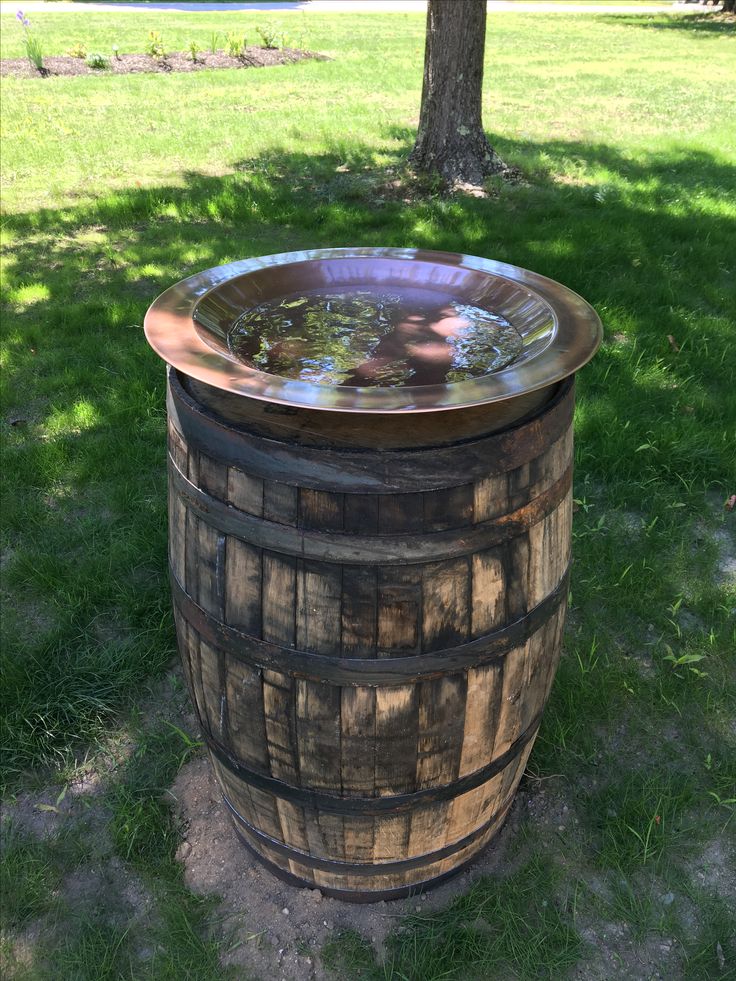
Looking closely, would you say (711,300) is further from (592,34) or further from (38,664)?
(592,34)

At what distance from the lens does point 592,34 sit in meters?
20.2

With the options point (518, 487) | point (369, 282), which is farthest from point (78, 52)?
point (518, 487)

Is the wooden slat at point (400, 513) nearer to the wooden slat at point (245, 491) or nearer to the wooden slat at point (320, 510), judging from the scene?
the wooden slat at point (320, 510)

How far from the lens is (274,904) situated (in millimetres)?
2227

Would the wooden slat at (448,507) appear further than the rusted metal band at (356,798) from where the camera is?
No

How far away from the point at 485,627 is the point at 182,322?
99cm

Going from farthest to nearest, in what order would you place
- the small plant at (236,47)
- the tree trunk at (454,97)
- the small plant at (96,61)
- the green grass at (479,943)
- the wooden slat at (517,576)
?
the small plant at (236,47), the small plant at (96,61), the tree trunk at (454,97), the green grass at (479,943), the wooden slat at (517,576)

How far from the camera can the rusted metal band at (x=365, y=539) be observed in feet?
4.93

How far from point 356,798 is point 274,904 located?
655 millimetres

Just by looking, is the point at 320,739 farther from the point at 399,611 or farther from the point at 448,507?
the point at 448,507

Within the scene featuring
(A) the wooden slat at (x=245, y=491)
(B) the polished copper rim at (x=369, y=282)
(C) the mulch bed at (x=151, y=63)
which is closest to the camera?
(B) the polished copper rim at (x=369, y=282)

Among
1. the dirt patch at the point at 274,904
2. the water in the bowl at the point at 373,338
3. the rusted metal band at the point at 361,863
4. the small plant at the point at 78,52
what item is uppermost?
the small plant at the point at 78,52

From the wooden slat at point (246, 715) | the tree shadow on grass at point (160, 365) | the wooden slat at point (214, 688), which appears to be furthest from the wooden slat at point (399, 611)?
the tree shadow on grass at point (160, 365)

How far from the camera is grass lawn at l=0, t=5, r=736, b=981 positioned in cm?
216
